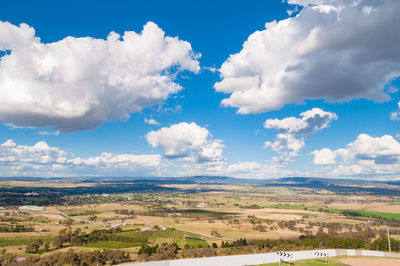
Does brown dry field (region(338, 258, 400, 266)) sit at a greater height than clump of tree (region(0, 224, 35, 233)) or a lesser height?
greater

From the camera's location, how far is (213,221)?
536ft

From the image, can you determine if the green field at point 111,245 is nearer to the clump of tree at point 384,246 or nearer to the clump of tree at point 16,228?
the clump of tree at point 16,228

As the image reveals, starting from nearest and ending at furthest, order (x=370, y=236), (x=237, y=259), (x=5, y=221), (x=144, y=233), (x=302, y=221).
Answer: (x=237, y=259), (x=370, y=236), (x=144, y=233), (x=5, y=221), (x=302, y=221)

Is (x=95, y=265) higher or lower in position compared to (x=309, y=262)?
lower

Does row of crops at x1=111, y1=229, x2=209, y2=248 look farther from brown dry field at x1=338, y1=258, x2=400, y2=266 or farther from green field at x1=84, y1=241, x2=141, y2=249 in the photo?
brown dry field at x1=338, y1=258, x2=400, y2=266

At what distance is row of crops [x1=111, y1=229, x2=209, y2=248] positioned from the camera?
350 ft

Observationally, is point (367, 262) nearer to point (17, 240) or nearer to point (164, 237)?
point (164, 237)

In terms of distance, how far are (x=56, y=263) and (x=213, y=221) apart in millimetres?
110267

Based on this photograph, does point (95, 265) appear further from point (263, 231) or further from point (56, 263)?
point (263, 231)

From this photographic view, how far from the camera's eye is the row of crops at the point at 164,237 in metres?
107

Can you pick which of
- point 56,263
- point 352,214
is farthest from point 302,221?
point 56,263

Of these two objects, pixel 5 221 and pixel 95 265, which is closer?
pixel 95 265

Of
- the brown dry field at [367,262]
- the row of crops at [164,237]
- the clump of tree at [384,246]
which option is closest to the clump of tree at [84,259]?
the row of crops at [164,237]

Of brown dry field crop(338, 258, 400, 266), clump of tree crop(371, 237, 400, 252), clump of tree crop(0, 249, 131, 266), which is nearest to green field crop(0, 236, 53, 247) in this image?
clump of tree crop(0, 249, 131, 266)
